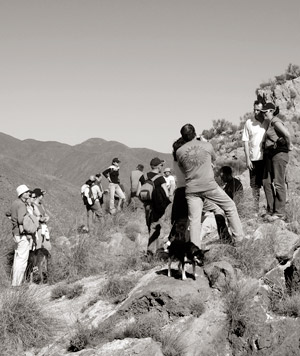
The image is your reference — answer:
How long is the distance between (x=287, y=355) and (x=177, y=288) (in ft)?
5.16

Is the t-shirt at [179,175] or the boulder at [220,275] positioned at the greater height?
the t-shirt at [179,175]

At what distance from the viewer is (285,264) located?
22.0 feet

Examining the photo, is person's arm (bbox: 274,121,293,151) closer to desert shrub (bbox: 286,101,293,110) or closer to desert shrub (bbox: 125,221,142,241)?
desert shrub (bbox: 125,221,142,241)

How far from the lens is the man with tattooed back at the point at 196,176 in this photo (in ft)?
21.0

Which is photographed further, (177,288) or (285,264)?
(285,264)

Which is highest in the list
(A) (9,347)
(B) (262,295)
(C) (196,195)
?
(C) (196,195)

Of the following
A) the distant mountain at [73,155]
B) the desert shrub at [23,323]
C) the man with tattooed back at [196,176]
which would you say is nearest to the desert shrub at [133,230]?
the desert shrub at [23,323]

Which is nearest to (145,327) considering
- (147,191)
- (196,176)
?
(196,176)

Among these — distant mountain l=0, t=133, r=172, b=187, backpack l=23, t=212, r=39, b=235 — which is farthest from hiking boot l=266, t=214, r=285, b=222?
distant mountain l=0, t=133, r=172, b=187

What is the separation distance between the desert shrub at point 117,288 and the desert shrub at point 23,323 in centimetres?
95

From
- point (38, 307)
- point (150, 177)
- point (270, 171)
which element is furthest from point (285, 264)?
point (38, 307)

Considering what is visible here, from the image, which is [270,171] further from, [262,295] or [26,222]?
[26,222]

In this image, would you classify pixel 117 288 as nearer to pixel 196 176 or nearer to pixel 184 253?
pixel 184 253

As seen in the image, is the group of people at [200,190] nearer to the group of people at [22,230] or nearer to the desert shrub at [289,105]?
the group of people at [22,230]
